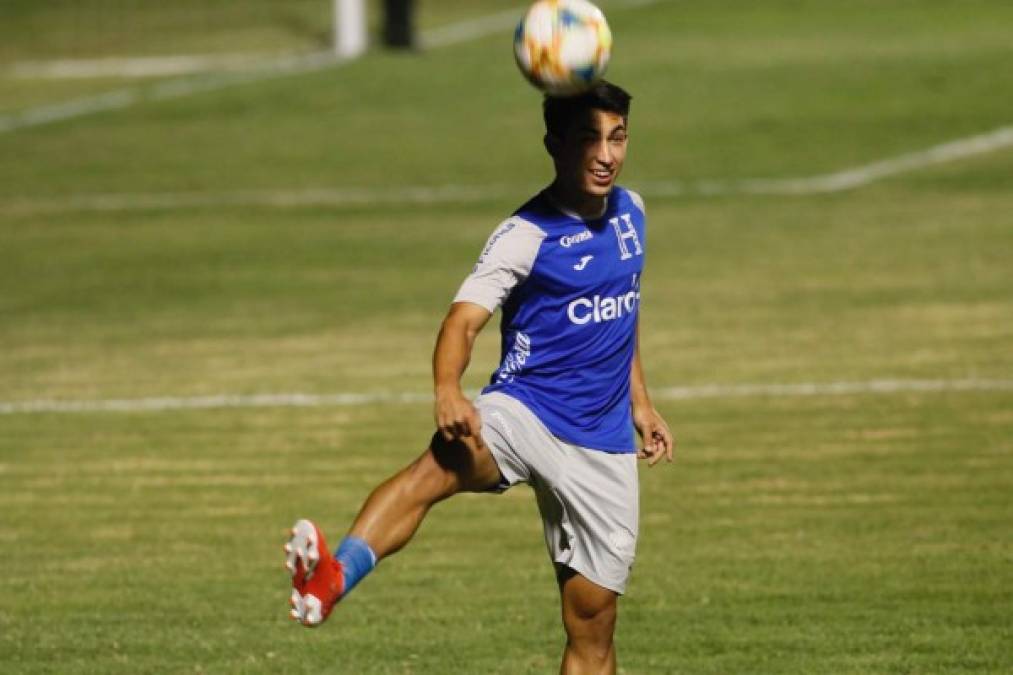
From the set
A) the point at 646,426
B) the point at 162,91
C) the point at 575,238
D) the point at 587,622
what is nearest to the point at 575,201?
the point at 575,238

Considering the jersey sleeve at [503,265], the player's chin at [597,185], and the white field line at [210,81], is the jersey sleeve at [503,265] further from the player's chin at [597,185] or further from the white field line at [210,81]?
the white field line at [210,81]

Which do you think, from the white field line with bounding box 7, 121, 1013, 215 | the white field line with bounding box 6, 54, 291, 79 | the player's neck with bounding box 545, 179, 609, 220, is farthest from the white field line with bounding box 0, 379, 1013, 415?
the white field line with bounding box 6, 54, 291, 79

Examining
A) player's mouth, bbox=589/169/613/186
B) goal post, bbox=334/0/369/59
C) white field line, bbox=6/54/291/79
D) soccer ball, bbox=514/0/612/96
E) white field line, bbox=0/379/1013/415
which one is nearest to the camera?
player's mouth, bbox=589/169/613/186

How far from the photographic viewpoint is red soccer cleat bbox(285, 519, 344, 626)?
7.01 meters

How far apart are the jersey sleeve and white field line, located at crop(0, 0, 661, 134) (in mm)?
26832

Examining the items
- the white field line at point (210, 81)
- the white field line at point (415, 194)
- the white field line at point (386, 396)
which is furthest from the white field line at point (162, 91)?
the white field line at point (386, 396)

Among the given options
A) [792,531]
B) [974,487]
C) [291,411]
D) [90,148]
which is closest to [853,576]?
[792,531]

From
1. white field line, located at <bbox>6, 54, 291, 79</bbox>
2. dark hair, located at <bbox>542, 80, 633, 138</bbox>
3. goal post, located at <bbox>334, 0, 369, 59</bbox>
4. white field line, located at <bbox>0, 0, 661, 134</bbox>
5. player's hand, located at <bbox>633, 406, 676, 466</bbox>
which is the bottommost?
white field line, located at <bbox>6, 54, 291, 79</bbox>

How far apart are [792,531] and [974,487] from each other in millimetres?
1410

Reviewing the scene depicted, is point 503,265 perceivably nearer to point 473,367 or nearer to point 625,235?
point 625,235

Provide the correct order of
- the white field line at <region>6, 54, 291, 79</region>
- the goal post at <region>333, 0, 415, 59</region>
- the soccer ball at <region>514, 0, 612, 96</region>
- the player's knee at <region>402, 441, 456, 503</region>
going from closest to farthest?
the player's knee at <region>402, 441, 456, 503</region>
the soccer ball at <region>514, 0, 612, 96</region>
the goal post at <region>333, 0, 415, 59</region>
the white field line at <region>6, 54, 291, 79</region>

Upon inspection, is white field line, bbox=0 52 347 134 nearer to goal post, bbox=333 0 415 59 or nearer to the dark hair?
goal post, bbox=333 0 415 59

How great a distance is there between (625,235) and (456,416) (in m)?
0.98

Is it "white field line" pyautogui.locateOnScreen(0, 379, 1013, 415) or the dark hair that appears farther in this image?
"white field line" pyautogui.locateOnScreen(0, 379, 1013, 415)
